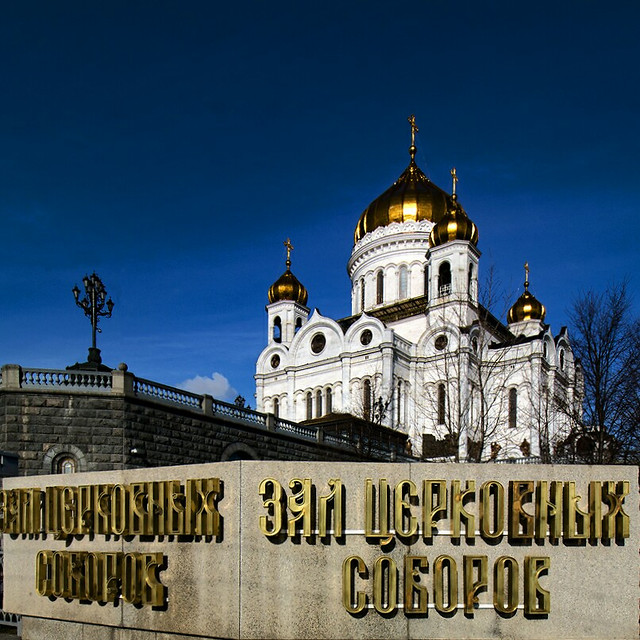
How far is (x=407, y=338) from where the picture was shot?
172 ft

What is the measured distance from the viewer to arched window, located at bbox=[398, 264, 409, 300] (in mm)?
56219

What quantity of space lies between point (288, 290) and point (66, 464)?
40.1 metres

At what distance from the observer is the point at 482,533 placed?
29.1 feet

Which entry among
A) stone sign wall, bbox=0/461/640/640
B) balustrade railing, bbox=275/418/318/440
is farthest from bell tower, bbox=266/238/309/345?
stone sign wall, bbox=0/461/640/640

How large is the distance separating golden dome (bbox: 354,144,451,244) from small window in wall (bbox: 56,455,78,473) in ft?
134

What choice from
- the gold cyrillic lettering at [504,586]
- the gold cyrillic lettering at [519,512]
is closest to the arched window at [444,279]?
the gold cyrillic lettering at [519,512]

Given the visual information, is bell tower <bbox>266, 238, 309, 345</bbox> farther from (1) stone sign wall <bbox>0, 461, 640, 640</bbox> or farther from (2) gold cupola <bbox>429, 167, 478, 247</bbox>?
(1) stone sign wall <bbox>0, 461, 640, 640</bbox>

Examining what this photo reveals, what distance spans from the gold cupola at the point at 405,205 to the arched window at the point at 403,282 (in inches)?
170

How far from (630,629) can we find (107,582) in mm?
7310

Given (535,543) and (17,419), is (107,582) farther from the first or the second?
(17,419)

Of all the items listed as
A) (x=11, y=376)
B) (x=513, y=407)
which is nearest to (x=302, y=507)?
(x=11, y=376)

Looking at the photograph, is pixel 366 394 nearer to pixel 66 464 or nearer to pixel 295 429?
pixel 295 429

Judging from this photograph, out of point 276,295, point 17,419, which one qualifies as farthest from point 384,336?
point 17,419

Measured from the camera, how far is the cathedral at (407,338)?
45594 mm
